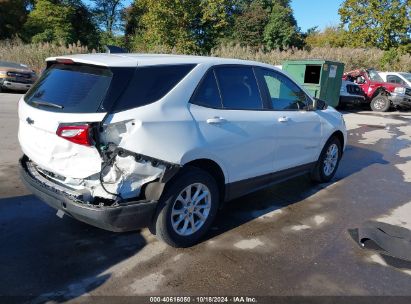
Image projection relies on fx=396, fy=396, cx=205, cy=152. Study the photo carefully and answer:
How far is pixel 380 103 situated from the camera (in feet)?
60.1

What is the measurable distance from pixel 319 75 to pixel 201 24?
18.7 m

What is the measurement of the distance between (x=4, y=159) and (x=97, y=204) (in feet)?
13.1

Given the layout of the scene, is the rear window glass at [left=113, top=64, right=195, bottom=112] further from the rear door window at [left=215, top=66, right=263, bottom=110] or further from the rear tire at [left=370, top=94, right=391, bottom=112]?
the rear tire at [left=370, top=94, right=391, bottom=112]

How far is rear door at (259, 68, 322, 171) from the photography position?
4.78 metres

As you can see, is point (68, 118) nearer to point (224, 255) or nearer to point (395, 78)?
point (224, 255)

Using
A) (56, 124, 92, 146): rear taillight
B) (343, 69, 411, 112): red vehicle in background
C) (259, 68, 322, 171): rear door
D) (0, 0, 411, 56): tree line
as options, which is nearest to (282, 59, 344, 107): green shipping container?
(343, 69, 411, 112): red vehicle in background

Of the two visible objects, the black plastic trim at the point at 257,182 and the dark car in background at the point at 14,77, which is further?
the dark car in background at the point at 14,77

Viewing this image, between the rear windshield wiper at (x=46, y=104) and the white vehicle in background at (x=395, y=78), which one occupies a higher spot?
the rear windshield wiper at (x=46, y=104)

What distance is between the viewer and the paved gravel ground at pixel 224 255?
3.29 m

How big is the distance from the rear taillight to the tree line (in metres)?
25.2

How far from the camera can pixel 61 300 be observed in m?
3.01

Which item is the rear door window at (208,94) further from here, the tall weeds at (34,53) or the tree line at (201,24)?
the tree line at (201,24)

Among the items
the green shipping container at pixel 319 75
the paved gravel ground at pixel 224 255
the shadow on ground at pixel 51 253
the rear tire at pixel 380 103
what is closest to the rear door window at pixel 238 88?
the paved gravel ground at pixel 224 255

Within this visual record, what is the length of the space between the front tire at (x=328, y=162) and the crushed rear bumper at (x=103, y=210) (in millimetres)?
3334
